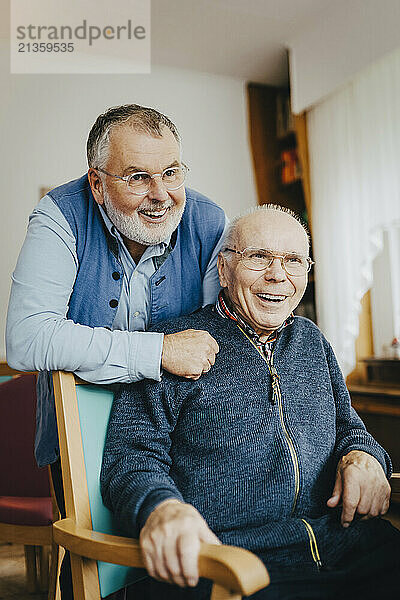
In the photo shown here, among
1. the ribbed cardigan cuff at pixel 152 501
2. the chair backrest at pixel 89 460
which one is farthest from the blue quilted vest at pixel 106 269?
the ribbed cardigan cuff at pixel 152 501

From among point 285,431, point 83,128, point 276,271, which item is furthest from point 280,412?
point 83,128

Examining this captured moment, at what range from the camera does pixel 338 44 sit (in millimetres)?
4000


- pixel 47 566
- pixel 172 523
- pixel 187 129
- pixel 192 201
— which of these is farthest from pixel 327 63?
pixel 172 523

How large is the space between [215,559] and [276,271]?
0.74 metres

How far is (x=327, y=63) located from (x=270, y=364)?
3247 millimetres

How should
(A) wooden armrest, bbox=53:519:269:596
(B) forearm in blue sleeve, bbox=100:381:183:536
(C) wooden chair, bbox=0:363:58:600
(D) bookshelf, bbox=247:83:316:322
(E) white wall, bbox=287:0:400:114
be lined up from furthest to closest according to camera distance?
1. (D) bookshelf, bbox=247:83:316:322
2. (E) white wall, bbox=287:0:400:114
3. (C) wooden chair, bbox=0:363:58:600
4. (B) forearm in blue sleeve, bbox=100:381:183:536
5. (A) wooden armrest, bbox=53:519:269:596

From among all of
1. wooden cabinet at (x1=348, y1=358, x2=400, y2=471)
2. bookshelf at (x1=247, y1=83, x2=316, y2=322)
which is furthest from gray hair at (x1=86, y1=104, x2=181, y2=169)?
bookshelf at (x1=247, y1=83, x2=316, y2=322)

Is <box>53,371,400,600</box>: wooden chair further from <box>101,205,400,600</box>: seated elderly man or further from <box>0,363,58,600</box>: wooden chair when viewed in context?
<box>0,363,58,600</box>: wooden chair

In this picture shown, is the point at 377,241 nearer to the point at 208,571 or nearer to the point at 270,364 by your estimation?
the point at 270,364

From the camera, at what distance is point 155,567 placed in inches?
38.8

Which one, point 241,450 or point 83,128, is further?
point 83,128

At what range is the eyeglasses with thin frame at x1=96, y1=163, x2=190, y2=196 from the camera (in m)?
1.43

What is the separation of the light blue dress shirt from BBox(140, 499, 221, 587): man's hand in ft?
1.20

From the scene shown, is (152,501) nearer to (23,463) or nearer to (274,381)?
(274,381)
